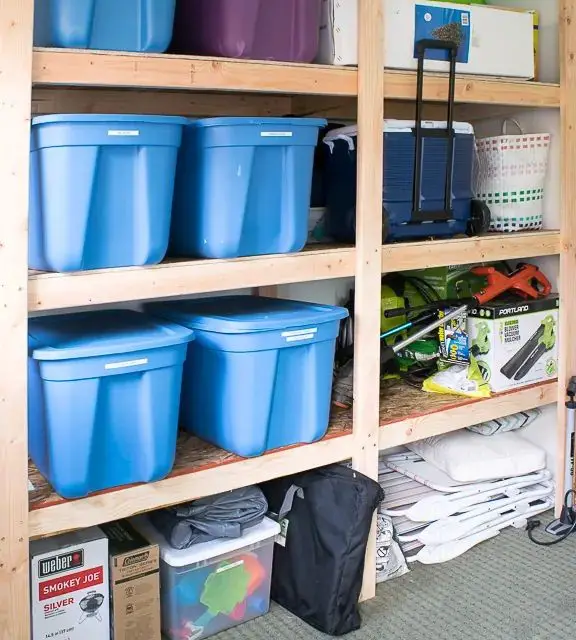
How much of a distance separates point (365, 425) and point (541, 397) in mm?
936

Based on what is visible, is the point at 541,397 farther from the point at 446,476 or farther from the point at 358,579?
the point at 358,579

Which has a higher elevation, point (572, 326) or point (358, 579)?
point (572, 326)

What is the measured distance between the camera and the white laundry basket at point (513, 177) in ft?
10.0

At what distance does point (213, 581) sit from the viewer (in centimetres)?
246

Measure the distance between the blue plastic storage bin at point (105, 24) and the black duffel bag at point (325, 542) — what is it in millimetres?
1346

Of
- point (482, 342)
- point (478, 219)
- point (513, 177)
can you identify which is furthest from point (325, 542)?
point (513, 177)

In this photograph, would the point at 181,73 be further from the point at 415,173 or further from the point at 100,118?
the point at 415,173

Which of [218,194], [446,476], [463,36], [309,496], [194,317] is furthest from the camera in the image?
[446,476]

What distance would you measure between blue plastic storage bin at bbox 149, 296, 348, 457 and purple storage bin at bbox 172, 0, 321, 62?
29.0 inches

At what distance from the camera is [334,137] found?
2.71m

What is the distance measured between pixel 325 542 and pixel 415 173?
3.95ft

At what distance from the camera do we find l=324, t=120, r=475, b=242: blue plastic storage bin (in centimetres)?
268

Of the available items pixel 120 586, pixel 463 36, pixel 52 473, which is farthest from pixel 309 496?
pixel 463 36

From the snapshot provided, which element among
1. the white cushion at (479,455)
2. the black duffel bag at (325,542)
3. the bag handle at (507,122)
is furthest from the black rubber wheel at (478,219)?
the black duffel bag at (325,542)
